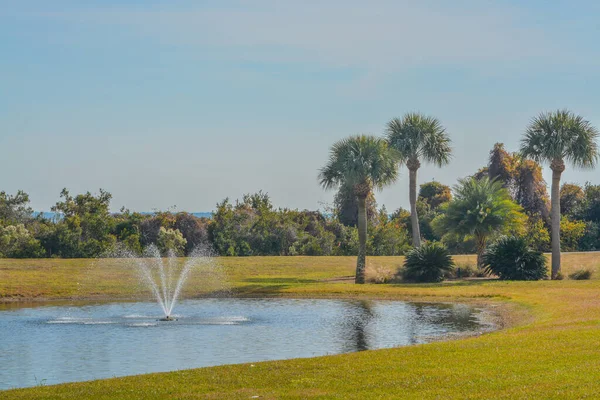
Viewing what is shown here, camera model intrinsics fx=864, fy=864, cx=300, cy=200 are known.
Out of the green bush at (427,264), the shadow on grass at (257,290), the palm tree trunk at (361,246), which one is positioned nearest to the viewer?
the shadow on grass at (257,290)

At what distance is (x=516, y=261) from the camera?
4806cm

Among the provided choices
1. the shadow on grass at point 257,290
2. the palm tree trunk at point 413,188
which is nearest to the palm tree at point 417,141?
the palm tree trunk at point 413,188

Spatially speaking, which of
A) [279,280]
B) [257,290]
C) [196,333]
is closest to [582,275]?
[279,280]

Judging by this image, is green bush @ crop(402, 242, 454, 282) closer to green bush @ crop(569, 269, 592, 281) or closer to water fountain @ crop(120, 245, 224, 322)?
green bush @ crop(569, 269, 592, 281)

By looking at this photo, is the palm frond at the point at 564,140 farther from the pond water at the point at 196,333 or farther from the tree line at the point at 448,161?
the pond water at the point at 196,333

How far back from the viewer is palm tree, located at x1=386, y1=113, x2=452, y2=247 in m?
53.6

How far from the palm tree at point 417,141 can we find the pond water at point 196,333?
1736 centimetres

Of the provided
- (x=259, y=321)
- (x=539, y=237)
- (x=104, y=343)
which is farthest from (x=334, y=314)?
(x=539, y=237)

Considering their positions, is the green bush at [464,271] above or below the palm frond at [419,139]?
below

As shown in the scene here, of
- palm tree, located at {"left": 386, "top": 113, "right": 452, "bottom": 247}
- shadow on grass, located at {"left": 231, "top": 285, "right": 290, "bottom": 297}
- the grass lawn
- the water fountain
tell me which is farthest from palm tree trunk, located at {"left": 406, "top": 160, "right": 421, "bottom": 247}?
the grass lawn

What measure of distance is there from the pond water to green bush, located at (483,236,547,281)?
40.5 feet

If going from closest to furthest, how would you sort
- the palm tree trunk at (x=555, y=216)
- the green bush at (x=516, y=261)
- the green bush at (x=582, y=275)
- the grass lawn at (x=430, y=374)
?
the grass lawn at (x=430, y=374) → the green bush at (x=582, y=275) → the green bush at (x=516, y=261) → the palm tree trunk at (x=555, y=216)

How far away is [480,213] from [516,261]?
161 inches

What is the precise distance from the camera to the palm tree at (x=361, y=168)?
46312 millimetres
